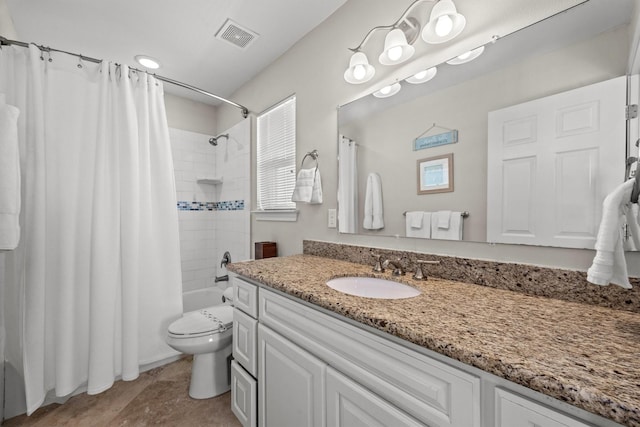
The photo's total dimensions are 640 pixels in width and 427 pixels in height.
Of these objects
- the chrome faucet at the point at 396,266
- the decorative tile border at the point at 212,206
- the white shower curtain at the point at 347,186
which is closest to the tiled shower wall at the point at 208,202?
the decorative tile border at the point at 212,206

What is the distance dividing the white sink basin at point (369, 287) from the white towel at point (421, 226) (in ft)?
0.89

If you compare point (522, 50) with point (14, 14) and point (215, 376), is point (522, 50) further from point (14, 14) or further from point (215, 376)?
point (14, 14)

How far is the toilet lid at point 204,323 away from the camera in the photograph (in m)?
1.65

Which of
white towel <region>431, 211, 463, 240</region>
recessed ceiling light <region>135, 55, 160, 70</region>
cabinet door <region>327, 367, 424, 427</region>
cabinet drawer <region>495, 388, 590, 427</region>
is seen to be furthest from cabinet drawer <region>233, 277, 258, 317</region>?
recessed ceiling light <region>135, 55, 160, 70</region>

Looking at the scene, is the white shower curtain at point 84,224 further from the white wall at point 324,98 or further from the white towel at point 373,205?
the white towel at point 373,205

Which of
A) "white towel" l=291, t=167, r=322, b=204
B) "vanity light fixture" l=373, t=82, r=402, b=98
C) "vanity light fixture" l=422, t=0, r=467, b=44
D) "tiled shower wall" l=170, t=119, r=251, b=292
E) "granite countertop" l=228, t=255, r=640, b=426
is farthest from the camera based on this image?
"tiled shower wall" l=170, t=119, r=251, b=292

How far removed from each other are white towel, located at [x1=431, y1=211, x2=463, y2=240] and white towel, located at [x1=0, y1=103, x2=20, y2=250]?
1832 mm

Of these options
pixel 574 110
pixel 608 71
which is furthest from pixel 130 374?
pixel 608 71

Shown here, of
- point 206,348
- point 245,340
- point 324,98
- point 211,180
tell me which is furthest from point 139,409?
point 324,98

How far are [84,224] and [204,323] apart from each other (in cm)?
94

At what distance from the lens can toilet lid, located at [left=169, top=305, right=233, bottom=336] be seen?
165 centimetres

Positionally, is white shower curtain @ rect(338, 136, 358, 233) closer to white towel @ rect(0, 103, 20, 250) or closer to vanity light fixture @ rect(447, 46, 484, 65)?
vanity light fixture @ rect(447, 46, 484, 65)

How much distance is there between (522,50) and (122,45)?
256 centimetres

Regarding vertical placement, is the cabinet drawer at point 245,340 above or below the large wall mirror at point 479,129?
below
